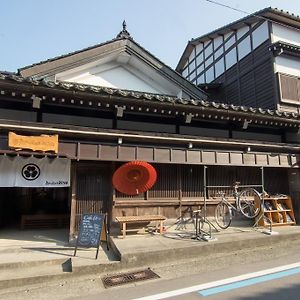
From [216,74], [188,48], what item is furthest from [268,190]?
[188,48]

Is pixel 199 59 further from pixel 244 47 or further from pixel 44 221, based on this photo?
pixel 44 221

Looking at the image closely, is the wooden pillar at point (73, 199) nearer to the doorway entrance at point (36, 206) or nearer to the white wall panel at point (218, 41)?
the doorway entrance at point (36, 206)

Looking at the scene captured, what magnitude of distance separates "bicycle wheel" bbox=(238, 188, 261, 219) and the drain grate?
4.90 m

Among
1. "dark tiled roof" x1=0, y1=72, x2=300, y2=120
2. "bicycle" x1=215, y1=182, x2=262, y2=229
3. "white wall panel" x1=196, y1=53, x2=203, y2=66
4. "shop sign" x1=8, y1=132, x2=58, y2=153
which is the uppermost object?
"white wall panel" x1=196, y1=53, x2=203, y2=66

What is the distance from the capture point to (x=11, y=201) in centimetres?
1362

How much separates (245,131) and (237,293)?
7.37 m

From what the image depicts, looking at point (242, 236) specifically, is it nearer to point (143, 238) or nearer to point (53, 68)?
point (143, 238)

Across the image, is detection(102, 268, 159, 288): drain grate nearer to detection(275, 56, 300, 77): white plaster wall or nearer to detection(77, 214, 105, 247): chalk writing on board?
detection(77, 214, 105, 247): chalk writing on board

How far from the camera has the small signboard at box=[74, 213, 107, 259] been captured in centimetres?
755

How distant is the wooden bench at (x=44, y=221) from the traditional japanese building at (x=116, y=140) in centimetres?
4

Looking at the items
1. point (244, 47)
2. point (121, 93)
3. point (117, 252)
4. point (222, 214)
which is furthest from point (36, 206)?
point (244, 47)

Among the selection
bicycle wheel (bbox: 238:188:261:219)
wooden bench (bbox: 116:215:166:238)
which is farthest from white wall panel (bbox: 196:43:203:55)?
wooden bench (bbox: 116:215:166:238)

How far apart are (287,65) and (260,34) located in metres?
2.19

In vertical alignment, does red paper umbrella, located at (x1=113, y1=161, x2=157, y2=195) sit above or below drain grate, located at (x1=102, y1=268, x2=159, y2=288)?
above
